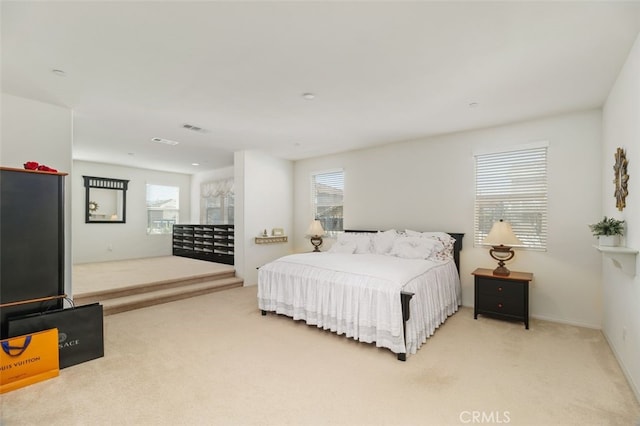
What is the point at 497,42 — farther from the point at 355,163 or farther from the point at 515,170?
the point at 355,163

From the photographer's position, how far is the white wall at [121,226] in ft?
23.1

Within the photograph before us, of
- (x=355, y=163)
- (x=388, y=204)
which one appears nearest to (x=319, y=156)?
(x=355, y=163)

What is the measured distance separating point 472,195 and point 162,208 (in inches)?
312

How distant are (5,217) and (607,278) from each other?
5763 millimetres

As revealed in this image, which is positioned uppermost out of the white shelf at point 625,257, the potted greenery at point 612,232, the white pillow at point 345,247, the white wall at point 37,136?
the white wall at point 37,136

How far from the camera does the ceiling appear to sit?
1909mm

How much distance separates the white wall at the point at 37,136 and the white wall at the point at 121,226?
4.30m

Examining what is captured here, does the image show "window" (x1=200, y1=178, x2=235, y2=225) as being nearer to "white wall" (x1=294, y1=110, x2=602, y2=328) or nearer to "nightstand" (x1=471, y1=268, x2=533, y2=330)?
"white wall" (x1=294, y1=110, x2=602, y2=328)

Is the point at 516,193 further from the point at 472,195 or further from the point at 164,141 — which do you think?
the point at 164,141

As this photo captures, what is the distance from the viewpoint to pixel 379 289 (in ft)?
9.86

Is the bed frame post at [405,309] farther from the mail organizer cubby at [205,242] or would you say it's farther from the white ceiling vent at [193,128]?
the mail organizer cubby at [205,242]

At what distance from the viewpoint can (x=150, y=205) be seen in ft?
27.2

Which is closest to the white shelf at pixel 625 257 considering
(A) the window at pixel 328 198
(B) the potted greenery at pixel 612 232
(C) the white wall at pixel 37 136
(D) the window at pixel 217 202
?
(B) the potted greenery at pixel 612 232

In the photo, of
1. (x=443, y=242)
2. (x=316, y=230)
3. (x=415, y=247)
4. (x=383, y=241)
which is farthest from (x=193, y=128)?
(x=443, y=242)
